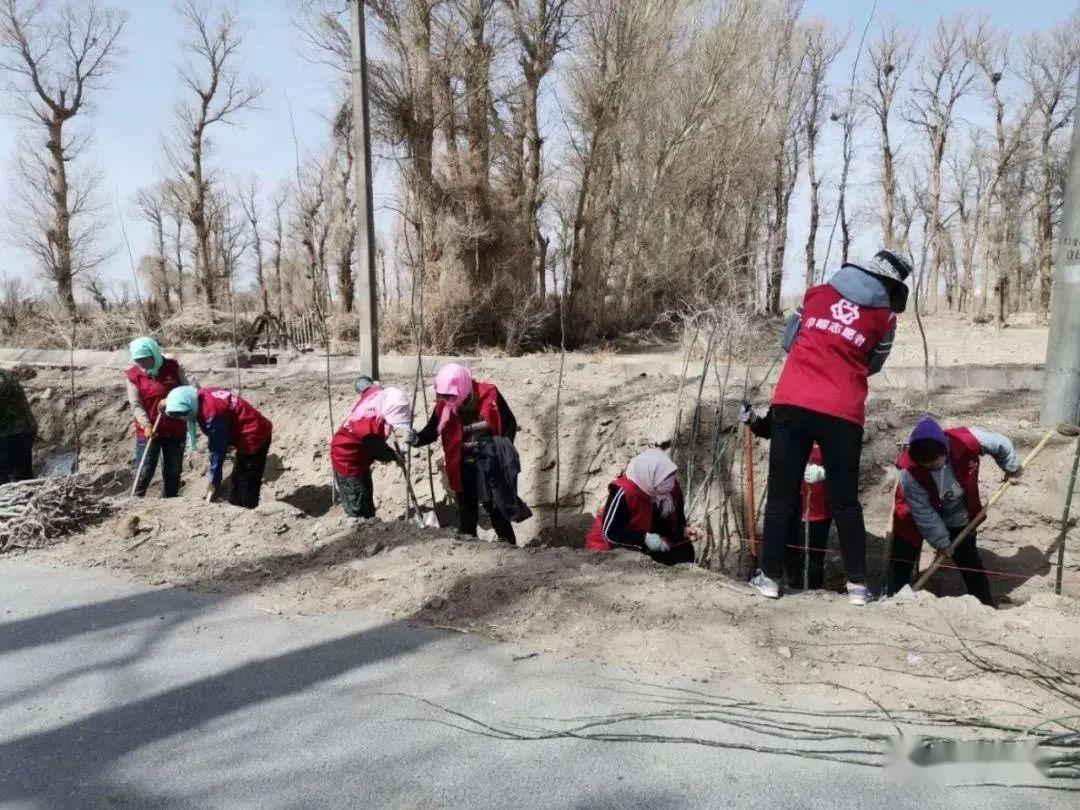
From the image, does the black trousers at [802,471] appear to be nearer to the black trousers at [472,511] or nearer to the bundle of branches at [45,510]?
the black trousers at [472,511]

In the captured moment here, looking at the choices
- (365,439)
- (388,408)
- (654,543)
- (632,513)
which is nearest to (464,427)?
(388,408)

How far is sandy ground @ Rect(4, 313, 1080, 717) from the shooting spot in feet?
9.11

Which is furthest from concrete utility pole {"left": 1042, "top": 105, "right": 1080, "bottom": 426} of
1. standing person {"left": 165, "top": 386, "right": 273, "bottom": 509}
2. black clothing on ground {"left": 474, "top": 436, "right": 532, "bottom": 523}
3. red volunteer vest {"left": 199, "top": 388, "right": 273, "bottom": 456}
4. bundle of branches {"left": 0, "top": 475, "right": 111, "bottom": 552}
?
bundle of branches {"left": 0, "top": 475, "right": 111, "bottom": 552}

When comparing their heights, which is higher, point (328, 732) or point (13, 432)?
point (13, 432)

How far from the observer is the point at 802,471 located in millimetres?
3600

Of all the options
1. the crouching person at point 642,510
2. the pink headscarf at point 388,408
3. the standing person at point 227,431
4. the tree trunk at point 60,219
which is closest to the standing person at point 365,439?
the pink headscarf at point 388,408

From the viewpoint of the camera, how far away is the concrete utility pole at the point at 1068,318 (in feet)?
18.2

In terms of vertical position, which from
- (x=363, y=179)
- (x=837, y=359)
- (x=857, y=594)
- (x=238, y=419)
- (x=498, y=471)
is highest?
(x=363, y=179)

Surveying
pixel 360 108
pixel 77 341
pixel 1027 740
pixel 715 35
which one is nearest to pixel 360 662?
pixel 1027 740

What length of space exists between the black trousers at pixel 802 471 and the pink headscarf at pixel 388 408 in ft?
9.25

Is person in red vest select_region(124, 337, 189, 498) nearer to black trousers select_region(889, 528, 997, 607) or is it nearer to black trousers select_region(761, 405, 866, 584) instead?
black trousers select_region(761, 405, 866, 584)

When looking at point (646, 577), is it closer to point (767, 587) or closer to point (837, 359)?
point (767, 587)

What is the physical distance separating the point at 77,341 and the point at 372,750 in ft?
52.4

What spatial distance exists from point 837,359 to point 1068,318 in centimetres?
322
